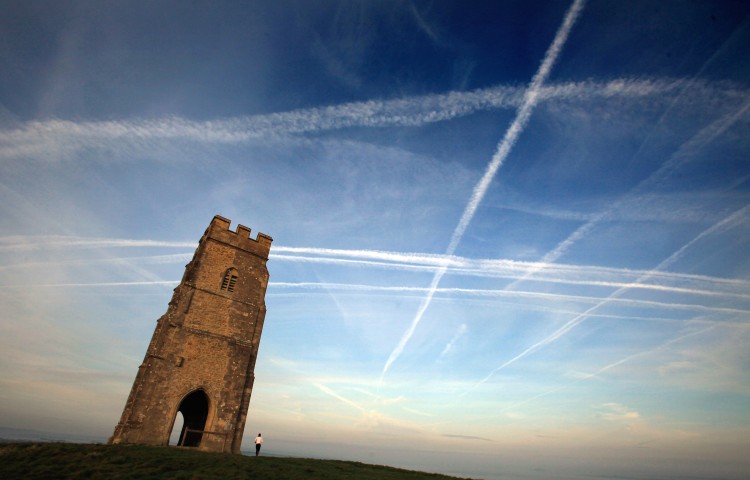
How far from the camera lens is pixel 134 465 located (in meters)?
13.1

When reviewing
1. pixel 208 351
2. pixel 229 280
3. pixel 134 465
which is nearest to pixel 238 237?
pixel 229 280

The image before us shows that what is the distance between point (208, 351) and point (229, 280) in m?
4.60

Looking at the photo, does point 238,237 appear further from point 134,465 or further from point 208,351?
point 134,465

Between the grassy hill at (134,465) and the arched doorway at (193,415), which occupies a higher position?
the arched doorway at (193,415)

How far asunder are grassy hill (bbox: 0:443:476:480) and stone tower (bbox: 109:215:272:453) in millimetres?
2525

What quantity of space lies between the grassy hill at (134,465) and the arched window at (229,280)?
9.31 m

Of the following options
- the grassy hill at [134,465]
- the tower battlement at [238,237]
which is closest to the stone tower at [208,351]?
the tower battlement at [238,237]

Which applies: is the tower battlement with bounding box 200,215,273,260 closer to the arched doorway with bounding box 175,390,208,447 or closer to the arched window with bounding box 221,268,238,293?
the arched window with bounding box 221,268,238,293

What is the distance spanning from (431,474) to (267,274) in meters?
16.0

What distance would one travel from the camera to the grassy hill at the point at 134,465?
39.3 ft

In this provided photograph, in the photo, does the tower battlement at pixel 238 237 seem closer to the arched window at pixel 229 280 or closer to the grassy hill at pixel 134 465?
the arched window at pixel 229 280

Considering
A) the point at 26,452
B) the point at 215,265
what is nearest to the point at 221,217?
the point at 215,265

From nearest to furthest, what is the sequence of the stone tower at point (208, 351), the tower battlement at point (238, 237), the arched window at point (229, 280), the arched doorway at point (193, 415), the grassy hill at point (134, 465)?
the grassy hill at point (134, 465)
the stone tower at point (208, 351)
the arched doorway at point (193, 415)
the arched window at point (229, 280)
the tower battlement at point (238, 237)

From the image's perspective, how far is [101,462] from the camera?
12883 mm
